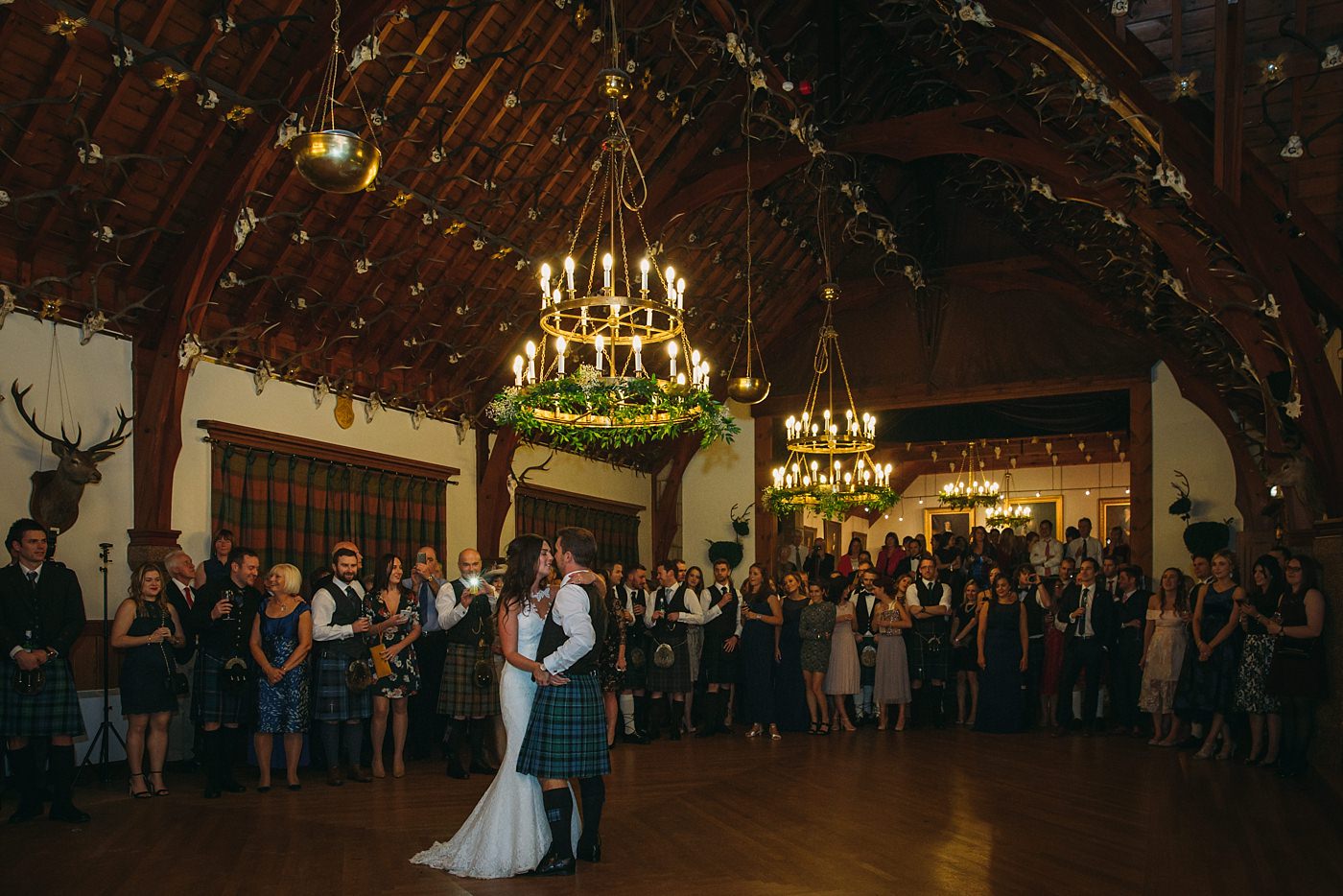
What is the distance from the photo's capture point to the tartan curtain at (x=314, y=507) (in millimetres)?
9234

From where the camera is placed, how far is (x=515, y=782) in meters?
4.95

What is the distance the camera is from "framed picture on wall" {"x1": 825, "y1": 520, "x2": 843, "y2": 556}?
1975 cm

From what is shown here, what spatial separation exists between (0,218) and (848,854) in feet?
22.0

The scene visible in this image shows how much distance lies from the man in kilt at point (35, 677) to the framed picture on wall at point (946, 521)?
17.7m

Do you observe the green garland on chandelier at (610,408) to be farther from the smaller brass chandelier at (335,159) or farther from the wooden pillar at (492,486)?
the wooden pillar at (492,486)

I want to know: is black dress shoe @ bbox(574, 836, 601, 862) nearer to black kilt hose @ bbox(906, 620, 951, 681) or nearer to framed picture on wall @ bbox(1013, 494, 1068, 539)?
black kilt hose @ bbox(906, 620, 951, 681)

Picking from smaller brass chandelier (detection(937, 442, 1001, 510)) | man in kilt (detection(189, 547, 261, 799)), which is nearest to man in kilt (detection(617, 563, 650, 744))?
man in kilt (detection(189, 547, 261, 799))

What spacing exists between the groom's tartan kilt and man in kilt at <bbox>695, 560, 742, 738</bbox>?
5268mm

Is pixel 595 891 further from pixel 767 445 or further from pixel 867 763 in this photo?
pixel 767 445

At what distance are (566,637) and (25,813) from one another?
11.5 feet

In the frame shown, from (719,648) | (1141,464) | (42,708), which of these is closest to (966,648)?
(719,648)

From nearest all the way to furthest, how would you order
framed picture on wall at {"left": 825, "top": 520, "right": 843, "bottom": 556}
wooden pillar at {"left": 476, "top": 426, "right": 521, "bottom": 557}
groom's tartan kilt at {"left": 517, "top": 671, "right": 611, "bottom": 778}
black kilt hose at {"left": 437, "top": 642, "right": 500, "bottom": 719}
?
groom's tartan kilt at {"left": 517, "top": 671, "right": 611, "bottom": 778} → black kilt hose at {"left": 437, "top": 642, "right": 500, "bottom": 719} → wooden pillar at {"left": 476, "top": 426, "right": 521, "bottom": 557} → framed picture on wall at {"left": 825, "top": 520, "right": 843, "bottom": 556}

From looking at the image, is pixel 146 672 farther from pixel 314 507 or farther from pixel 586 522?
pixel 586 522

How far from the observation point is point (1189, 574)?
13.0 meters
